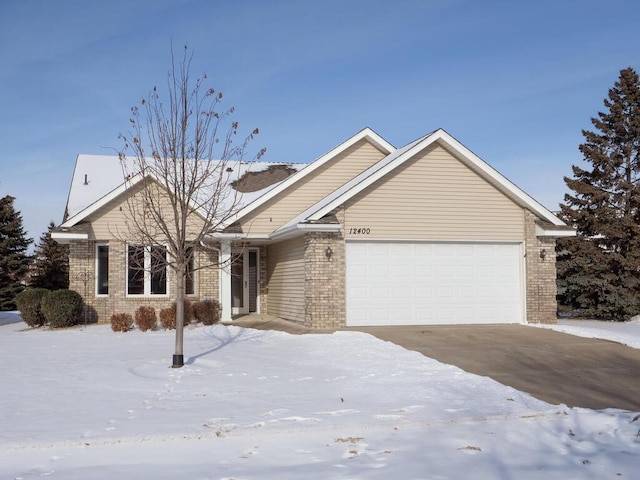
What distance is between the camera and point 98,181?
23.6 metres

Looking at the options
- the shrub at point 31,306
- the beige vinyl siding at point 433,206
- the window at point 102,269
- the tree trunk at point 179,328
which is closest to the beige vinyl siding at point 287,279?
the beige vinyl siding at point 433,206

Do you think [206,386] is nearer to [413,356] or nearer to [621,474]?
[413,356]

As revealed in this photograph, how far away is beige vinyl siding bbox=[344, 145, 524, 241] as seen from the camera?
18047 millimetres

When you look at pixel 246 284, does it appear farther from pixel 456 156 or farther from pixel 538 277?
pixel 538 277

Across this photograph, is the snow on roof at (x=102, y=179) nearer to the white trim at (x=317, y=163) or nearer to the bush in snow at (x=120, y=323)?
the white trim at (x=317, y=163)

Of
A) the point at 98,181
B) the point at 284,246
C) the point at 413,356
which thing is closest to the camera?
A: the point at 413,356

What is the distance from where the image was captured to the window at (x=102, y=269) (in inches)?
798

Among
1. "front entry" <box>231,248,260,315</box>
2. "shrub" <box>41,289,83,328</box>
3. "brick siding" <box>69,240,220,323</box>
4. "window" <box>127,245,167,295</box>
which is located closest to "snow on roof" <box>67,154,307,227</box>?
"brick siding" <box>69,240,220,323</box>

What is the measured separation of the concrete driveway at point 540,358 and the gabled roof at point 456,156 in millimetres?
3369

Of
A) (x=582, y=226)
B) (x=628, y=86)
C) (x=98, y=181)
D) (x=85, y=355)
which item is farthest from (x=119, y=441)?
(x=628, y=86)

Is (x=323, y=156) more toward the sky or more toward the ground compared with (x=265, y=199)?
more toward the sky

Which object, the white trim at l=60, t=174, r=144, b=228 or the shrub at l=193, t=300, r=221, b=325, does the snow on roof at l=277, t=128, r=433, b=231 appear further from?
the white trim at l=60, t=174, r=144, b=228

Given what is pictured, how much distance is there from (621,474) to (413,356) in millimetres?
6714

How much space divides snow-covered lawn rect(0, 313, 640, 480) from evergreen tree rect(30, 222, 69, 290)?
71.2ft
